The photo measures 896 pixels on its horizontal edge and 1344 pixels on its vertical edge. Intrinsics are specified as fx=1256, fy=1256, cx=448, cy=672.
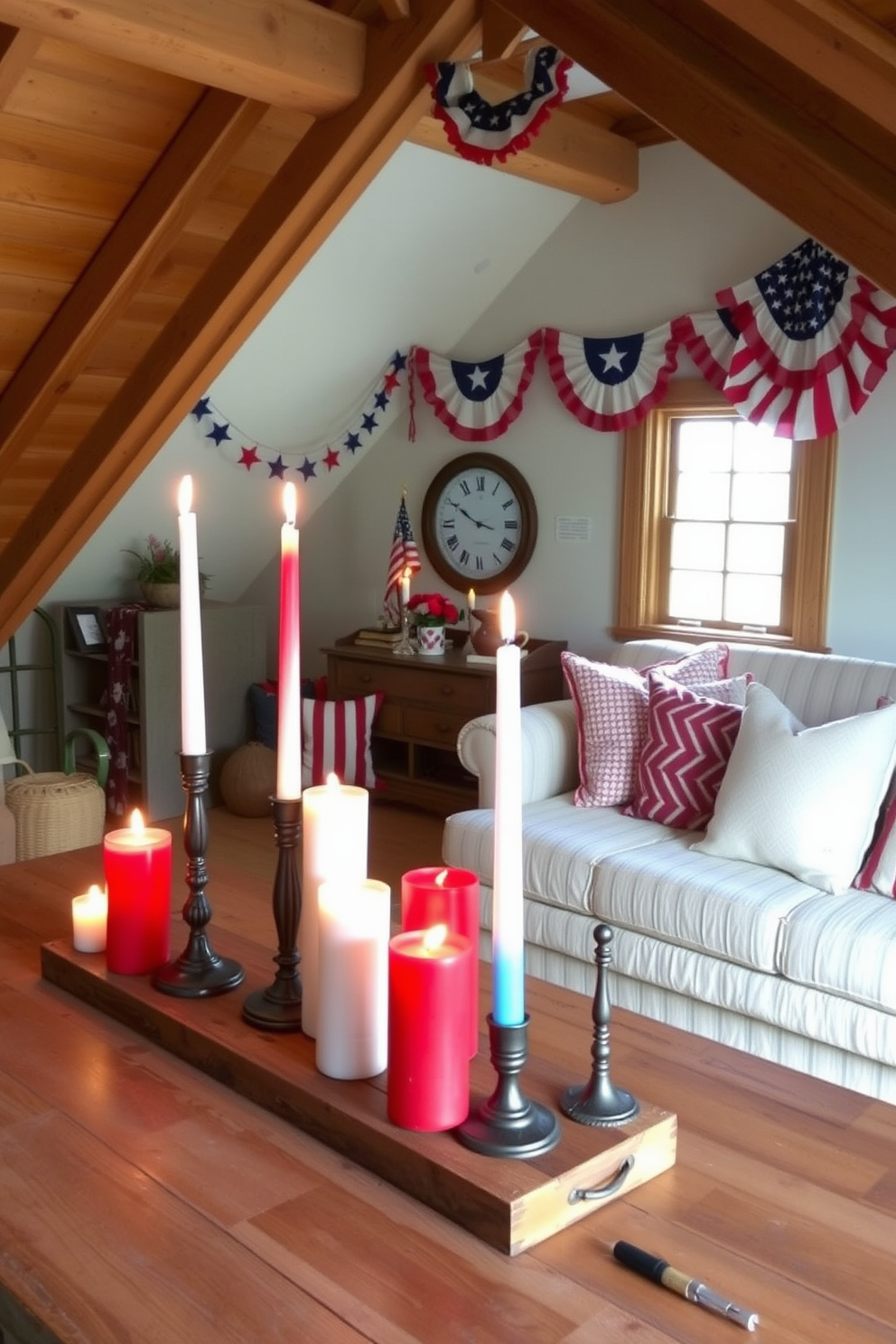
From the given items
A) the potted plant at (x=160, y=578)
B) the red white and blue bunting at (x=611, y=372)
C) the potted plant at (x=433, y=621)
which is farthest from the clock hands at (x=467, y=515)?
the potted plant at (x=160, y=578)

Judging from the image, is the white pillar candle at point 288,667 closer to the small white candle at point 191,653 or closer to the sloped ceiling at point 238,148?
the small white candle at point 191,653

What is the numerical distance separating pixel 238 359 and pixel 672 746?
7.60 ft

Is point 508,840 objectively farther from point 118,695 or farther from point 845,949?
point 118,695

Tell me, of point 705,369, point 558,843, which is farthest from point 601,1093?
point 705,369

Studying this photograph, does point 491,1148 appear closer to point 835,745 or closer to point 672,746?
point 835,745

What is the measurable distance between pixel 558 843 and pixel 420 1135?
85.4 inches

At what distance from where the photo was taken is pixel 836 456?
4.11 metres

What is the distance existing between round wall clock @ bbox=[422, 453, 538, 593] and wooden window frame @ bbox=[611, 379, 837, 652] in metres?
0.48

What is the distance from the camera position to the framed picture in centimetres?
518

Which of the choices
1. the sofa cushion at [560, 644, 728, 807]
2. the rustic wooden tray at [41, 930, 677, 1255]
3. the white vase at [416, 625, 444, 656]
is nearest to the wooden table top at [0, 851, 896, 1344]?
the rustic wooden tray at [41, 930, 677, 1255]

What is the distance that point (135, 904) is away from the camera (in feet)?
4.94

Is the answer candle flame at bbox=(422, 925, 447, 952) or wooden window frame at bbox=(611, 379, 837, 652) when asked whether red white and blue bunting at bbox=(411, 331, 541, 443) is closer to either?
wooden window frame at bbox=(611, 379, 837, 652)

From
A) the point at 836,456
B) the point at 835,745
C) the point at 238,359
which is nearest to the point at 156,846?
the point at 835,745

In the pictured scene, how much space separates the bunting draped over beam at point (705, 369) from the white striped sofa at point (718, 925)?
3.09 feet
